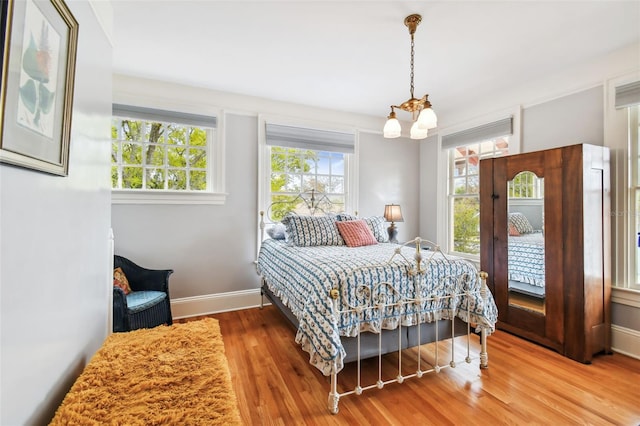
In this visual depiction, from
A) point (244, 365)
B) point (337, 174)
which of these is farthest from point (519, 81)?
point (244, 365)

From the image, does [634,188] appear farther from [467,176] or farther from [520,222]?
[467,176]

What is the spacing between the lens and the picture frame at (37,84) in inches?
31.1

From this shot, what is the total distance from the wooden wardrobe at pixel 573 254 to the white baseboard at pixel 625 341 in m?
0.10

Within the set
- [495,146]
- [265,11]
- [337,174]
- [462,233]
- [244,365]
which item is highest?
[265,11]

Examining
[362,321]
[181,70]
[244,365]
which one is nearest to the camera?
[362,321]

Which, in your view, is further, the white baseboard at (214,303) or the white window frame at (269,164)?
the white window frame at (269,164)

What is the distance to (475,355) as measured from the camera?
2.31 meters

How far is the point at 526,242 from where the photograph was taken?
2.69 m

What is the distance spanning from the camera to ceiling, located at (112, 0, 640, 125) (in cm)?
196

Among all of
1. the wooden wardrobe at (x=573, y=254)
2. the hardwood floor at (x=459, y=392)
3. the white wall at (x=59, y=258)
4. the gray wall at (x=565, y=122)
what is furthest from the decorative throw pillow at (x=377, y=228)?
the white wall at (x=59, y=258)

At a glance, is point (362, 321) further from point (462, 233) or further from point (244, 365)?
point (462, 233)

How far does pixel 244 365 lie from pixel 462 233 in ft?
10.3

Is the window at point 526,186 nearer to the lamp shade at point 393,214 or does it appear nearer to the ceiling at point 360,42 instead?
the ceiling at point 360,42

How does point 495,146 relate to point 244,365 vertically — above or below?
above
